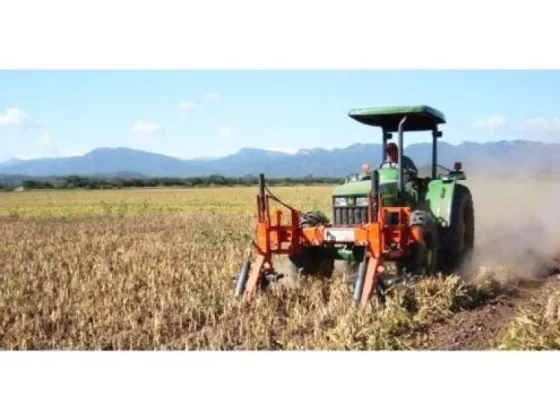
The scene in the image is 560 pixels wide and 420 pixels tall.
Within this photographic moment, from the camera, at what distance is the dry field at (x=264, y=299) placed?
6.49 metres

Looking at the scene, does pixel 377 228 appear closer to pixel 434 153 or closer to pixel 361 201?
pixel 361 201

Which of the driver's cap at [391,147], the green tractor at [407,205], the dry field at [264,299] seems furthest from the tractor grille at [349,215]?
the driver's cap at [391,147]

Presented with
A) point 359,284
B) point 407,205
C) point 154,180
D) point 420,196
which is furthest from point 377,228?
point 154,180

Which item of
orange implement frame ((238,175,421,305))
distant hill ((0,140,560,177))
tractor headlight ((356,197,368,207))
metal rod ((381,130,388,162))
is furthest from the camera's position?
metal rod ((381,130,388,162))

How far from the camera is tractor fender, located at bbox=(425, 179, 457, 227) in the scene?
866 centimetres

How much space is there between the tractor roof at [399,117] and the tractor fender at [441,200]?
672 millimetres

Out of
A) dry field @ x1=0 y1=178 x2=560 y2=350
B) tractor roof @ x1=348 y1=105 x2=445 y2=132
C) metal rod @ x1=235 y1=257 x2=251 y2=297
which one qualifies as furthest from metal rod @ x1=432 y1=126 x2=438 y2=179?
metal rod @ x1=235 y1=257 x2=251 y2=297

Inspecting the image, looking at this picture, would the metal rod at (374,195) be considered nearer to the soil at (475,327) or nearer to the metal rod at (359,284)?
the metal rod at (359,284)

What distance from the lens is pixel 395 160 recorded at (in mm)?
8523

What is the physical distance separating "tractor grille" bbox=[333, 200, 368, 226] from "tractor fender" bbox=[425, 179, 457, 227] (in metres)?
1.19

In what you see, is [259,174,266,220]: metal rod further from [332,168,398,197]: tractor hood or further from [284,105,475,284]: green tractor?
[332,168,398,197]: tractor hood

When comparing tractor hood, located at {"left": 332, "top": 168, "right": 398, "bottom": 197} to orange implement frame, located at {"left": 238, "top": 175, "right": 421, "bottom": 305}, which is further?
tractor hood, located at {"left": 332, "top": 168, "right": 398, "bottom": 197}

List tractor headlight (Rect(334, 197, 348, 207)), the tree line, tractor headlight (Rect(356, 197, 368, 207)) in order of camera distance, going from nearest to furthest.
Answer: the tree line → tractor headlight (Rect(356, 197, 368, 207)) → tractor headlight (Rect(334, 197, 348, 207))
